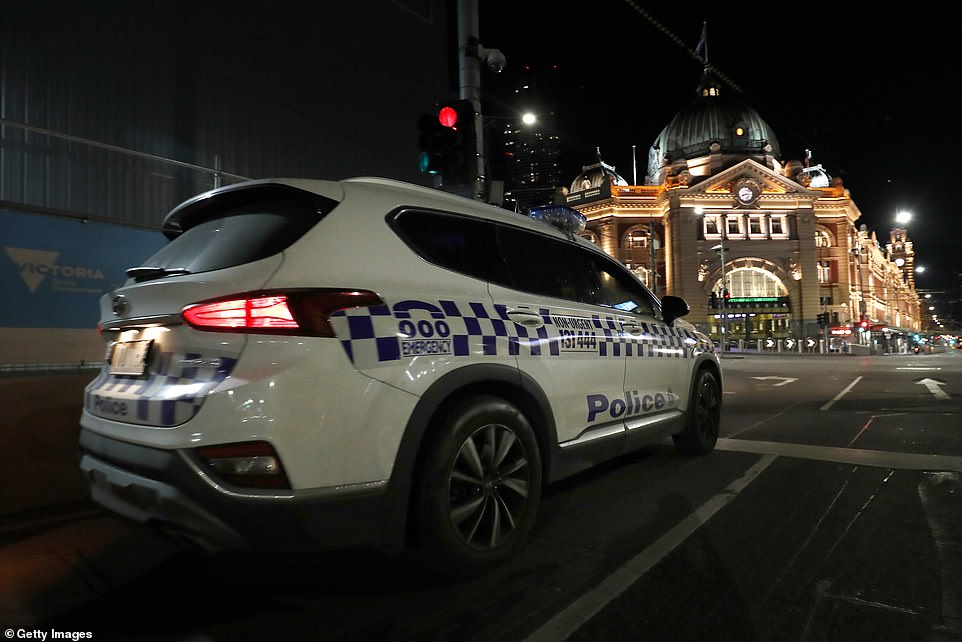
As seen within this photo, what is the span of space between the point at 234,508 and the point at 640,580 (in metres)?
1.83

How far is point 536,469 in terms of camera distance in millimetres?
2928

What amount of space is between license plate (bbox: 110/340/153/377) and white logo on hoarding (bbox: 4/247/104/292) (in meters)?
2.66

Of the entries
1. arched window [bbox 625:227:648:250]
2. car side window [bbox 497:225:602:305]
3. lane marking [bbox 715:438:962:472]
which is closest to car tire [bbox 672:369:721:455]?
lane marking [bbox 715:438:962:472]

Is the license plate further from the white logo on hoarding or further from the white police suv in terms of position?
the white logo on hoarding

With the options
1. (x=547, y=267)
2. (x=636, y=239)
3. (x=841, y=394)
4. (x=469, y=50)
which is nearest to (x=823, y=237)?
(x=636, y=239)

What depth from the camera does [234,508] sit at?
1944mm

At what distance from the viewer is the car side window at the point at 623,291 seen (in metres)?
4.12

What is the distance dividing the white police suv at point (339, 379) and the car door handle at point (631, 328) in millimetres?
658

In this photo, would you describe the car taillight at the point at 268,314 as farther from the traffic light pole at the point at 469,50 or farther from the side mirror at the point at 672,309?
the traffic light pole at the point at 469,50

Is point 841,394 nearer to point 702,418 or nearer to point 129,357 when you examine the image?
point 702,418

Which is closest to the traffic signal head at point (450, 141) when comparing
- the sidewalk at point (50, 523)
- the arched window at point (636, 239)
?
the sidewalk at point (50, 523)

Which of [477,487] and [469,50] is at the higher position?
[469,50]

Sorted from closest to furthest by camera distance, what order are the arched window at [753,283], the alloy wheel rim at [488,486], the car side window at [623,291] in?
1. the alloy wheel rim at [488,486]
2. the car side window at [623,291]
3. the arched window at [753,283]

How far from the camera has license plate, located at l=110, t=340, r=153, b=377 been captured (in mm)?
2289
